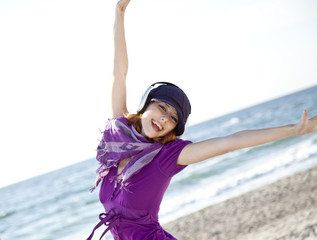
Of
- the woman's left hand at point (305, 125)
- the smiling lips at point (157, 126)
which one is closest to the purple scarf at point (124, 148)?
the smiling lips at point (157, 126)

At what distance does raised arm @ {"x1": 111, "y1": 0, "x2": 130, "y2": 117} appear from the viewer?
3000 millimetres

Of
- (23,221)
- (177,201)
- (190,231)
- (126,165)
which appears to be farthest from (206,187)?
(126,165)

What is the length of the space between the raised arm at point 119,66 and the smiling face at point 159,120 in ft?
1.47

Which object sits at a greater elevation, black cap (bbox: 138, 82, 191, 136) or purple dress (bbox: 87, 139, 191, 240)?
black cap (bbox: 138, 82, 191, 136)

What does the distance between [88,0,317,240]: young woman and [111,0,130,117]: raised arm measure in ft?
0.62

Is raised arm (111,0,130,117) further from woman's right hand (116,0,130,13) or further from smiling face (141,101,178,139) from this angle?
smiling face (141,101,178,139)

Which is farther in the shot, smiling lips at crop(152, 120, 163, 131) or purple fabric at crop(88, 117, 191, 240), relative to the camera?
smiling lips at crop(152, 120, 163, 131)

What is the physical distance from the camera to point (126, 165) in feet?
8.48

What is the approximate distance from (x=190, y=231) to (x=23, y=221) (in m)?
11.5

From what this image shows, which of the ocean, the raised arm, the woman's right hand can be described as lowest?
the raised arm

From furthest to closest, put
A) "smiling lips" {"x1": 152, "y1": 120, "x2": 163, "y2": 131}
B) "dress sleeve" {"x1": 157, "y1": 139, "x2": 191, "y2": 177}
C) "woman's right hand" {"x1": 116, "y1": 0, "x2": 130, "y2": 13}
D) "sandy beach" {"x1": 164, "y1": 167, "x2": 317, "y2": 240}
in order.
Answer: "sandy beach" {"x1": 164, "y1": 167, "x2": 317, "y2": 240} < "woman's right hand" {"x1": 116, "y1": 0, "x2": 130, "y2": 13} < "smiling lips" {"x1": 152, "y1": 120, "x2": 163, "y2": 131} < "dress sleeve" {"x1": 157, "y1": 139, "x2": 191, "y2": 177}

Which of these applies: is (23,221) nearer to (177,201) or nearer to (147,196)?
(177,201)

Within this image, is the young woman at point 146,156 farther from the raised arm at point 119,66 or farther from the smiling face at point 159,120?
the raised arm at point 119,66

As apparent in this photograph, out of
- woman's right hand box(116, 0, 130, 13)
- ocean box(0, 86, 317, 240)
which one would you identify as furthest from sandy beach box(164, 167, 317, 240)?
woman's right hand box(116, 0, 130, 13)
